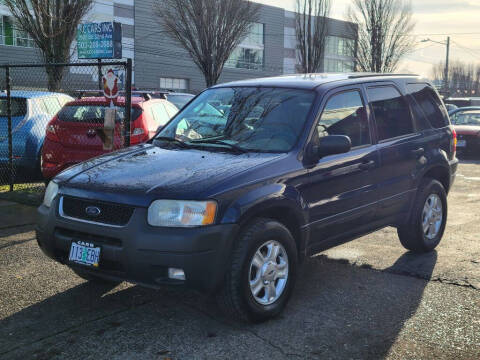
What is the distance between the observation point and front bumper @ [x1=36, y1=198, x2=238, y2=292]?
3684 millimetres

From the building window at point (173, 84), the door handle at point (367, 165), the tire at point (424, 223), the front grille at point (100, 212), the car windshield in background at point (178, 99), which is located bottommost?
the tire at point (424, 223)

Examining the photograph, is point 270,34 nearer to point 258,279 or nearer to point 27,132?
point 27,132

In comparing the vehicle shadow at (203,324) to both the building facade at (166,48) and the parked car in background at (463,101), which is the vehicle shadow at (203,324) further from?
the building facade at (166,48)

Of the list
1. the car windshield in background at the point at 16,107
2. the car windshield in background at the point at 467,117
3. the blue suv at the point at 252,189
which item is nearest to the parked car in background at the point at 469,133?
the car windshield in background at the point at 467,117

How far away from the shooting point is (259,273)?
407 centimetres

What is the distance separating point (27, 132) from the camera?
995 centimetres

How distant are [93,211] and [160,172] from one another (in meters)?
0.54

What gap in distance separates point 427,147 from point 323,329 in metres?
2.64

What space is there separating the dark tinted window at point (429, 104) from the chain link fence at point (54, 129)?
340 cm

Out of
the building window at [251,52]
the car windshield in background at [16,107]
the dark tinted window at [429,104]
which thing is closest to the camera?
the dark tinted window at [429,104]

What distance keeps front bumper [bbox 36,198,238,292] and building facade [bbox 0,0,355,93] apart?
91.8 ft

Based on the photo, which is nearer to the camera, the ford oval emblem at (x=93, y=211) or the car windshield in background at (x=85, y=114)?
the ford oval emblem at (x=93, y=211)

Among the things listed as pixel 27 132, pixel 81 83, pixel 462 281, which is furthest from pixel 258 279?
pixel 81 83

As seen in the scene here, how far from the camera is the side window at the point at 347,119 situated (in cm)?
483
